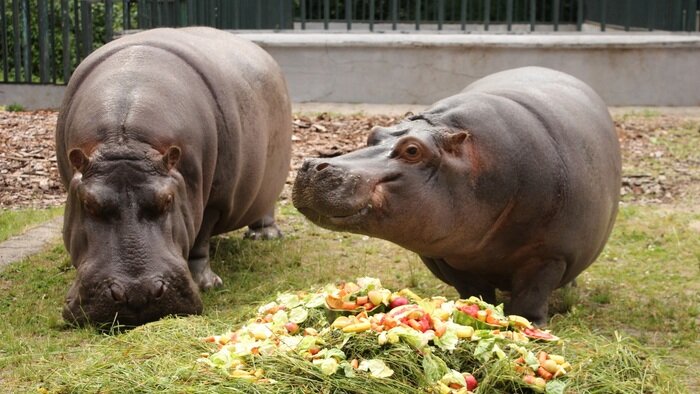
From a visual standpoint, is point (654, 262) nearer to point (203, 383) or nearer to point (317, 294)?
point (317, 294)

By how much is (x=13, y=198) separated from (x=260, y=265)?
300cm

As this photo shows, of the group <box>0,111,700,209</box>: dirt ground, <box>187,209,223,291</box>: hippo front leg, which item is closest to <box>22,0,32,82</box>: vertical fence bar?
<box>0,111,700,209</box>: dirt ground

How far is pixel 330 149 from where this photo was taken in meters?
10.5

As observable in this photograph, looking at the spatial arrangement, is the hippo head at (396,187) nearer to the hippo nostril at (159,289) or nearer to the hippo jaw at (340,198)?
the hippo jaw at (340,198)

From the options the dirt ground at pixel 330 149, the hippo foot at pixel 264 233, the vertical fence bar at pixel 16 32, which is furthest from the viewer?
the vertical fence bar at pixel 16 32

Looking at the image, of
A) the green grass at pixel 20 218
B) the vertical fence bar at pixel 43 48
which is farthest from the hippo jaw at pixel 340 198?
the vertical fence bar at pixel 43 48

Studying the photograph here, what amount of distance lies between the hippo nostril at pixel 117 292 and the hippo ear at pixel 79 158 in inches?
23.8

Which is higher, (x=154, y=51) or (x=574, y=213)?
(x=154, y=51)

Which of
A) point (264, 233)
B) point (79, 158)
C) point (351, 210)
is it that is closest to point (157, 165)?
point (79, 158)

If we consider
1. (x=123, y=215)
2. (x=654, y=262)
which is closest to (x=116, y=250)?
(x=123, y=215)

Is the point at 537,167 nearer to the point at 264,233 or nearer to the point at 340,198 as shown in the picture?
the point at 340,198

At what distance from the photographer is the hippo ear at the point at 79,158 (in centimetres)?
561

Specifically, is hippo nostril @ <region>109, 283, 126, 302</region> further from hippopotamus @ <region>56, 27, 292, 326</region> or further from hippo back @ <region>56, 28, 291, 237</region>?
hippo back @ <region>56, 28, 291, 237</region>

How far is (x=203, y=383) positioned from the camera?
389 cm
